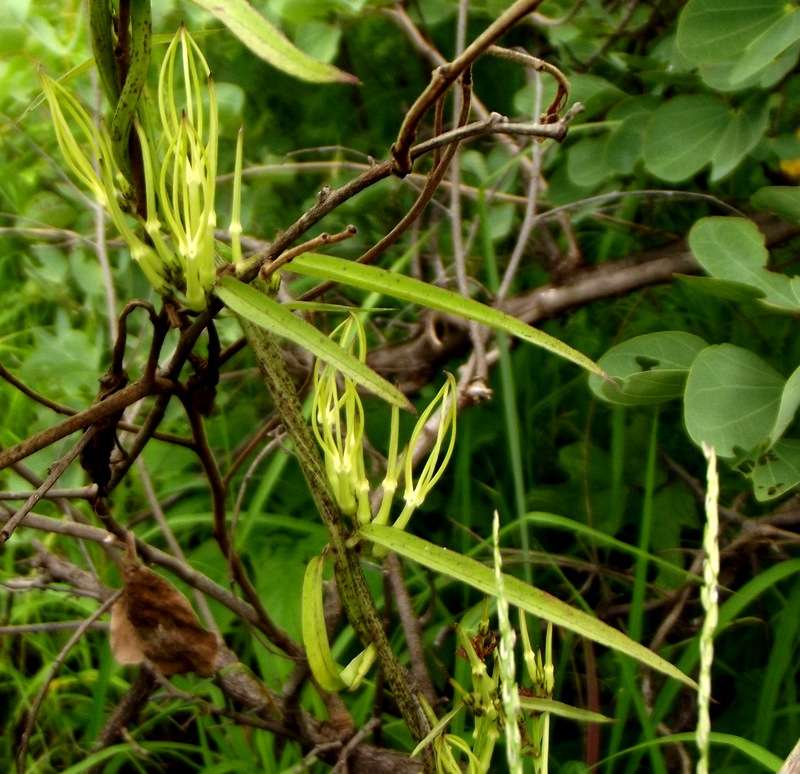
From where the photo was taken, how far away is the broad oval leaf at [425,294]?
27.0 inches

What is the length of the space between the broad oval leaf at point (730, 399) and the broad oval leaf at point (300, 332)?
0.58 meters

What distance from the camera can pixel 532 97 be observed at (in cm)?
173

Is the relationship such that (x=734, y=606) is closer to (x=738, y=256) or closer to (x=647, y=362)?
(x=647, y=362)

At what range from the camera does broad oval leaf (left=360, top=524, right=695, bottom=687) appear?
707mm

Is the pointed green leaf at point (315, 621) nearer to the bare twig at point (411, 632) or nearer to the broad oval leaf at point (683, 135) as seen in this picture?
the bare twig at point (411, 632)

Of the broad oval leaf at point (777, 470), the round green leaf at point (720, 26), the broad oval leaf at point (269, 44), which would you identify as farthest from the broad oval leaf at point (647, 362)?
the broad oval leaf at point (269, 44)

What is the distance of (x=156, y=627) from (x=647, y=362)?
2.03 feet

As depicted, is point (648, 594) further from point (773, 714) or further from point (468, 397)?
point (468, 397)

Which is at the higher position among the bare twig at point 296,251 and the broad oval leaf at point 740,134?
the bare twig at point 296,251

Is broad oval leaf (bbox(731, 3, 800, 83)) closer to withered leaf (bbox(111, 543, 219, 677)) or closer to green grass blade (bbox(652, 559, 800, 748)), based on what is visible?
green grass blade (bbox(652, 559, 800, 748))

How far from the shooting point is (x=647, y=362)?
1297mm

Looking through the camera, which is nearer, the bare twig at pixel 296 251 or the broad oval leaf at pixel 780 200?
the bare twig at pixel 296 251

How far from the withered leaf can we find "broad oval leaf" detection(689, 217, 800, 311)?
666 millimetres

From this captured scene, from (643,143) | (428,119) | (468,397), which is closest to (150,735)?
(468,397)
